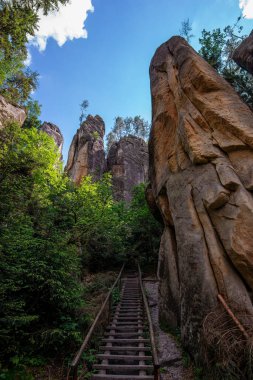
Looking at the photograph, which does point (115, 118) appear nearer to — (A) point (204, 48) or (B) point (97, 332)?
(A) point (204, 48)

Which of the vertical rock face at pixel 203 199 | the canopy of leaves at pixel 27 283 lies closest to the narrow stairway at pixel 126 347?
the canopy of leaves at pixel 27 283

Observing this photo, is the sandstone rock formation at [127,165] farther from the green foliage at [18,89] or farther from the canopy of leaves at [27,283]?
the canopy of leaves at [27,283]

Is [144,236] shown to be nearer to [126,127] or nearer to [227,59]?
[227,59]

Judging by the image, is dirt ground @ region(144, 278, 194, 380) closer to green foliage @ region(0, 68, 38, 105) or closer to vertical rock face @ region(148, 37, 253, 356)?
vertical rock face @ region(148, 37, 253, 356)

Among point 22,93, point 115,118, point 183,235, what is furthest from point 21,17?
point 115,118

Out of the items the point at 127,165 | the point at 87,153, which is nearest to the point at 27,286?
the point at 87,153

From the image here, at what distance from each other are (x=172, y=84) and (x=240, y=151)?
569cm

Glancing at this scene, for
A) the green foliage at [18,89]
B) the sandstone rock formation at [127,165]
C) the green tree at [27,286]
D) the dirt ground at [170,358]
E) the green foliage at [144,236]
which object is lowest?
the dirt ground at [170,358]

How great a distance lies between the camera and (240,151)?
7.90 meters

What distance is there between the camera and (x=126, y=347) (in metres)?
6.61

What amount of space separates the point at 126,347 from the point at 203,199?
15.3ft

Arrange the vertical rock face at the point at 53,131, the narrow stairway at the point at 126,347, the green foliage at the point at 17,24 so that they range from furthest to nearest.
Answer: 1. the vertical rock face at the point at 53,131
2. the green foliage at the point at 17,24
3. the narrow stairway at the point at 126,347

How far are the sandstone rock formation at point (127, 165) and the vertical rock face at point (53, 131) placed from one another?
8.95 metres

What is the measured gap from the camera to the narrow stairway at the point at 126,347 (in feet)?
18.6
